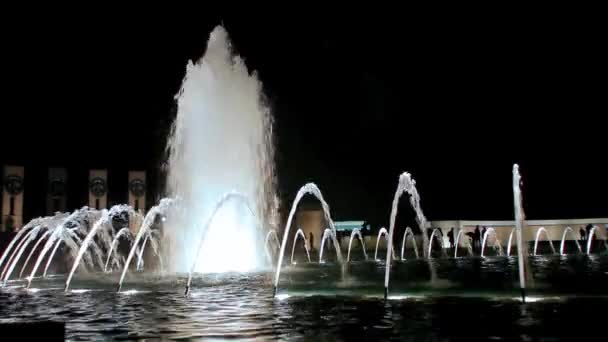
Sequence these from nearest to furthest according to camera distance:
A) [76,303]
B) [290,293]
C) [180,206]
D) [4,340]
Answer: [4,340]
[76,303]
[290,293]
[180,206]

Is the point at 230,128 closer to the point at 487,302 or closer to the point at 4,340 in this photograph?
the point at 487,302

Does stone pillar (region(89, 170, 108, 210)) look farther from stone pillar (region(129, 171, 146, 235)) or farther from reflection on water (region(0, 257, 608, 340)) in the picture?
reflection on water (region(0, 257, 608, 340))

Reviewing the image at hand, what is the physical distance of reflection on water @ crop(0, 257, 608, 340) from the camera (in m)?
8.42

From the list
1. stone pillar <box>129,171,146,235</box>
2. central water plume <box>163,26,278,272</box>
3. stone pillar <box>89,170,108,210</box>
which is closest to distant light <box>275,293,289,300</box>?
central water plume <box>163,26,278,272</box>

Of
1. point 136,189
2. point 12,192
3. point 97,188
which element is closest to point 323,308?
point 12,192

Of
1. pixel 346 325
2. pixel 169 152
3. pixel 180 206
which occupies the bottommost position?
pixel 346 325

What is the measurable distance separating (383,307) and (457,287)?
423 centimetres

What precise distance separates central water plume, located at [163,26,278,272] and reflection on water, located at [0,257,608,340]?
29.3ft

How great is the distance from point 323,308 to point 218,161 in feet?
55.9

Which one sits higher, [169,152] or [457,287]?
[169,152]

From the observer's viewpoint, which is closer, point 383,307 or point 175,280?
point 383,307

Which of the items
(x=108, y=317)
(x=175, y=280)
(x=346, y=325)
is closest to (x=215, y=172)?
(x=175, y=280)

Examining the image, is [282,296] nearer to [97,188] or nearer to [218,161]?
[218,161]

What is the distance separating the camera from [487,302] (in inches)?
446
